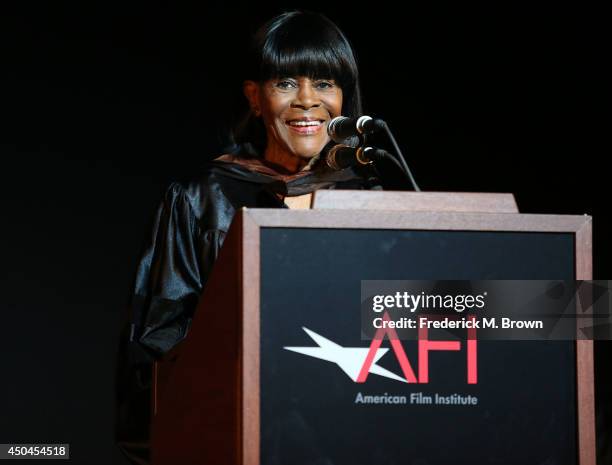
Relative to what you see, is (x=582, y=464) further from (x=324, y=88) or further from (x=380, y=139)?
(x=380, y=139)

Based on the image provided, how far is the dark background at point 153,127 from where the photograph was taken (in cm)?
324

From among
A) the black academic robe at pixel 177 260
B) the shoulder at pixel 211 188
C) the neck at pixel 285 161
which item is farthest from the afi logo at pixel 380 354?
the neck at pixel 285 161

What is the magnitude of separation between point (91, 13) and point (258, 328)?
221 cm

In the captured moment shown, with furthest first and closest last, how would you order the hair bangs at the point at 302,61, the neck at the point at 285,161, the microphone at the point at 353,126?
1. the neck at the point at 285,161
2. the hair bangs at the point at 302,61
3. the microphone at the point at 353,126

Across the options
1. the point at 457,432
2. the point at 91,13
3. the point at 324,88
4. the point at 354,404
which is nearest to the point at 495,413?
the point at 457,432

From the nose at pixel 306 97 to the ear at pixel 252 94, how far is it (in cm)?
13

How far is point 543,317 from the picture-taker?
1431 millimetres

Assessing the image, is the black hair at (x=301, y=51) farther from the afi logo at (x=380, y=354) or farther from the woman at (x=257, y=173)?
the afi logo at (x=380, y=354)

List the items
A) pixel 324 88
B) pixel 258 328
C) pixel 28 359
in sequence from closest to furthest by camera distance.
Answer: pixel 258 328
pixel 324 88
pixel 28 359

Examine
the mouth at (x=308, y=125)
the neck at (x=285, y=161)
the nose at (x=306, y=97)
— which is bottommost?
the neck at (x=285, y=161)

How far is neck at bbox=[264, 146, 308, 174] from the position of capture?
2359 millimetres

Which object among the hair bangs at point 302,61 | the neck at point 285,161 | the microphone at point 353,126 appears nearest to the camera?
the microphone at point 353,126

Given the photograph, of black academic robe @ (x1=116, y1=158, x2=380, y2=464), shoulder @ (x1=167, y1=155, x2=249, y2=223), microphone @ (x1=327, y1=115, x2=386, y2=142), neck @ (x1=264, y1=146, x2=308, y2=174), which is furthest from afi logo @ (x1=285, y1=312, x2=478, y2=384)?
neck @ (x1=264, y1=146, x2=308, y2=174)

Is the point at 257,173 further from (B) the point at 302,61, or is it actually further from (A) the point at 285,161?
(B) the point at 302,61
